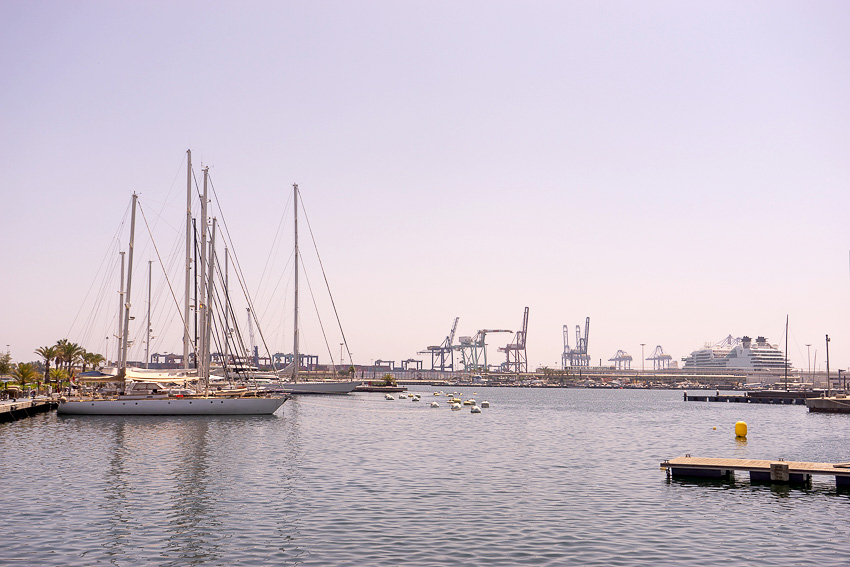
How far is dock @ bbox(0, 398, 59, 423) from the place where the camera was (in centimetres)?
6481

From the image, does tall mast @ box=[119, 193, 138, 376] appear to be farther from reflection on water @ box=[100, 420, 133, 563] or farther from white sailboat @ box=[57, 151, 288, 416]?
reflection on water @ box=[100, 420, 133, 563]

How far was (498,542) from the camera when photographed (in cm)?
2191

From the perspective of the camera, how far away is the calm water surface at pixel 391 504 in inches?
814

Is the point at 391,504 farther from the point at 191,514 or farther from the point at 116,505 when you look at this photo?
the point at 116,505

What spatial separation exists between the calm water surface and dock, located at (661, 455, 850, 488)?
2.47 ft

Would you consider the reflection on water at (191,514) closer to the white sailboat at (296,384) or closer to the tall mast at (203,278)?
the tall mast at (203,278)

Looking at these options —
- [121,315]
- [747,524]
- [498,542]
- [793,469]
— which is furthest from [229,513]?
[121,315]

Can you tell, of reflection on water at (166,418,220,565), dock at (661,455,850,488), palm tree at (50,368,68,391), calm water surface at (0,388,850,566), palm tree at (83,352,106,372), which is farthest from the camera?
palm tree at (83,352,106,372)

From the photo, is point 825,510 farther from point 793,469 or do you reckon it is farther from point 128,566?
point 128,566

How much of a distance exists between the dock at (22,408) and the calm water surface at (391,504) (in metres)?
14.4

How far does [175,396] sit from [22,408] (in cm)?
1441

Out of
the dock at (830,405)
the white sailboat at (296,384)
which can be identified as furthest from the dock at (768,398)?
the white sailboat at (296,384)

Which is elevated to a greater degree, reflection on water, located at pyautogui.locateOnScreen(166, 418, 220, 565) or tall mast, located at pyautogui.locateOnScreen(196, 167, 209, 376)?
tall mast, located at pyautogui.locateOnScreen(196, 167, 209, 376)

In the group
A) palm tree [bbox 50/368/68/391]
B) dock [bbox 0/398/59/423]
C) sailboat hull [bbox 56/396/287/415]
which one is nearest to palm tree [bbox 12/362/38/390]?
palm tree [bbox 50/368/68/391]
